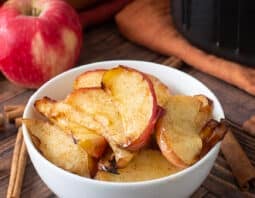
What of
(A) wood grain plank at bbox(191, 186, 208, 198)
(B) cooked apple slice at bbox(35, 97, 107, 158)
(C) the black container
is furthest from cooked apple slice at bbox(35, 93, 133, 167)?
(C) the black container

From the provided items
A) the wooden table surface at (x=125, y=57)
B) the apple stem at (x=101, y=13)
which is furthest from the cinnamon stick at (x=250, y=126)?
the apple stem at (x=101, y=13)

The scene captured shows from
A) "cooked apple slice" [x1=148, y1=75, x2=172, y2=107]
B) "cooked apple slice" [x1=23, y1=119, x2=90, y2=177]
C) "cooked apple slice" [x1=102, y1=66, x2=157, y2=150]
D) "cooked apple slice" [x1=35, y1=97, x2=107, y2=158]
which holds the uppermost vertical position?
"cooked apple slice" [x1=102, y1=66, x2=157, y2=150]

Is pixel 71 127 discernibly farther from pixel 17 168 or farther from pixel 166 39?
pixel 166 39

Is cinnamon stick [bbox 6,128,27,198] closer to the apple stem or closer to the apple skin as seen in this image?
the apple skin

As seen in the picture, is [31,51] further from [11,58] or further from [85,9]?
[85,9]

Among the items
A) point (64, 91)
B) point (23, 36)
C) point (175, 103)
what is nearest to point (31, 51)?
point (23, 36)

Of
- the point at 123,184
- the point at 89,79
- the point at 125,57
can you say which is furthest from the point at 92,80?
the point at 125,57
